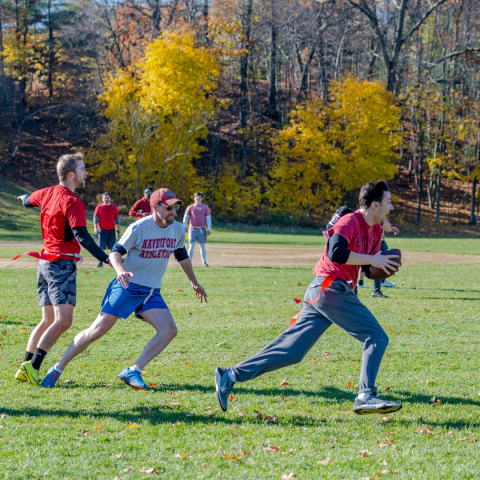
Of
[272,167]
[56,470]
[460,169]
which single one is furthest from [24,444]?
[460,169]

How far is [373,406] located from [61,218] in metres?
3.17

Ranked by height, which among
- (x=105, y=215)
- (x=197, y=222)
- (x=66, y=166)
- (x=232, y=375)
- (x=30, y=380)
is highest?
(x=66, y=166)

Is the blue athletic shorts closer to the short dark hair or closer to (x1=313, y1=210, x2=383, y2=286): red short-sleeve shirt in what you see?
(x1=313, y1=210, x2=383, y2=286): red short-sleeve shirt

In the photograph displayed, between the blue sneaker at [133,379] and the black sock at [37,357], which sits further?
the black sock at [37,357]

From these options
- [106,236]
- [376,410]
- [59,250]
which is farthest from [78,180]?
[106,236]

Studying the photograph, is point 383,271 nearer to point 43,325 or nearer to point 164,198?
point 164,198

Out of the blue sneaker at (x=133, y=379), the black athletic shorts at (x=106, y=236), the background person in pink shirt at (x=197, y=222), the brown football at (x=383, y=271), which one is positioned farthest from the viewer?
the background person in pink shirt at (x=197, y=222)

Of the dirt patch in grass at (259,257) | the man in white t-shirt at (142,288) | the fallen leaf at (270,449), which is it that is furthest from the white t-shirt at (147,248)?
the dirt patch in grass at (259,257)

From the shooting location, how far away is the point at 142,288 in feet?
17.6

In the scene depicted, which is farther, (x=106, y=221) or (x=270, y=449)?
(x=106, y=221)

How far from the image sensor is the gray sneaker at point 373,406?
4355 millimetres

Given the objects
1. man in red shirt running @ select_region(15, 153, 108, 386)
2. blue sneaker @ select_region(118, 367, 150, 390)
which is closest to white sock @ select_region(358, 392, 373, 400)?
blue sneaker @ select_region(118, 367, 150, 390)

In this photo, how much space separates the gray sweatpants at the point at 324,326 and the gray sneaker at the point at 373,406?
92 millimetres

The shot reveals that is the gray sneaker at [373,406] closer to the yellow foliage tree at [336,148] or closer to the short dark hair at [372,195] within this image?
the short dark hair at [372,195]
